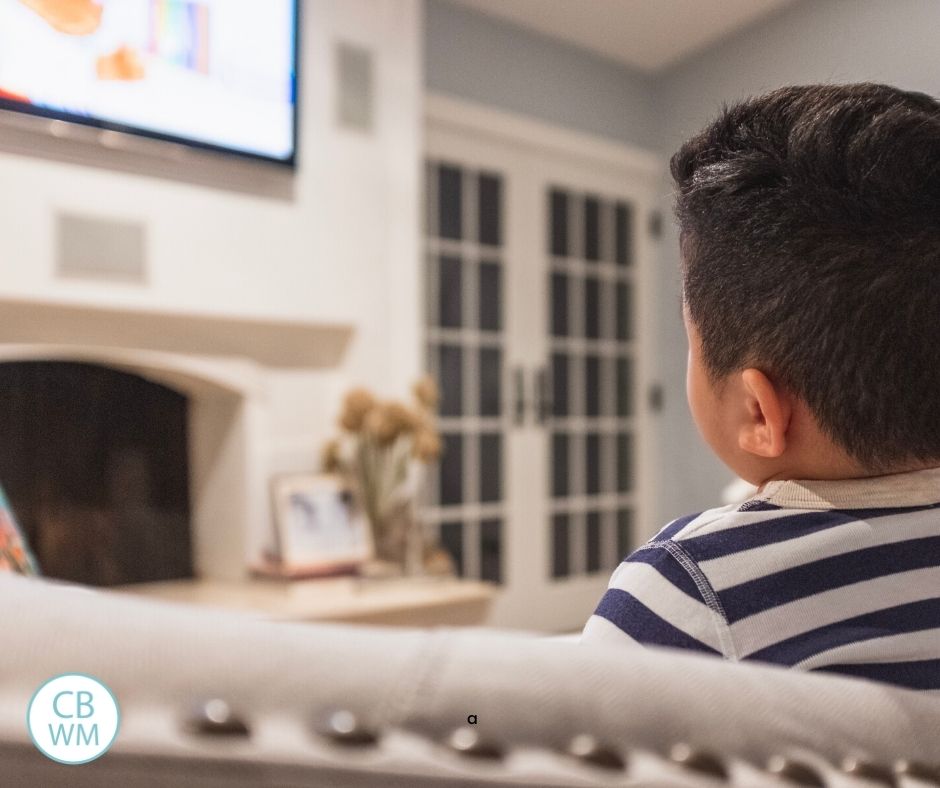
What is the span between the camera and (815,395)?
0.44m

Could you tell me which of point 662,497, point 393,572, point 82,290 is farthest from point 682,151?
point 662,497

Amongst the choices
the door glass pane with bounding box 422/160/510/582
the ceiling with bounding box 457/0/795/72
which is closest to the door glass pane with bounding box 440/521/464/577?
the door glass pane with bounding box 422/160/510/582

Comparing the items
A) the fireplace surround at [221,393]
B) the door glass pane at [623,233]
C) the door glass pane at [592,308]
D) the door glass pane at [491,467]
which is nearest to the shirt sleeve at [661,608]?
the fireplace surround at [221,393]

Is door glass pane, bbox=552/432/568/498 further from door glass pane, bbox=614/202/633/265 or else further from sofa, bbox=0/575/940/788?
sofa, bbox=0/575/940/788

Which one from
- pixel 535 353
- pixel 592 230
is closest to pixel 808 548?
pixel 535 353

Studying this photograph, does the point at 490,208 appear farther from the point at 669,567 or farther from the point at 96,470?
the point at 669,567

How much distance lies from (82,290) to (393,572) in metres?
1.07

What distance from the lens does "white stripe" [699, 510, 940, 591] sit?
37 centimetres

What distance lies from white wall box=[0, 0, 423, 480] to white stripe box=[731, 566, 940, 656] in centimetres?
183

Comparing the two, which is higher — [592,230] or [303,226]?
[592,230]

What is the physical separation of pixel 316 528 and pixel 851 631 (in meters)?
1.89

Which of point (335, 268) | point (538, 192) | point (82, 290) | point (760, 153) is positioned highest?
point (538, 192)

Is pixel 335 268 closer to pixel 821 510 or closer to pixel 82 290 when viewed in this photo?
pixel 82 290

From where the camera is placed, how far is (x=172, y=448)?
7.24ft
